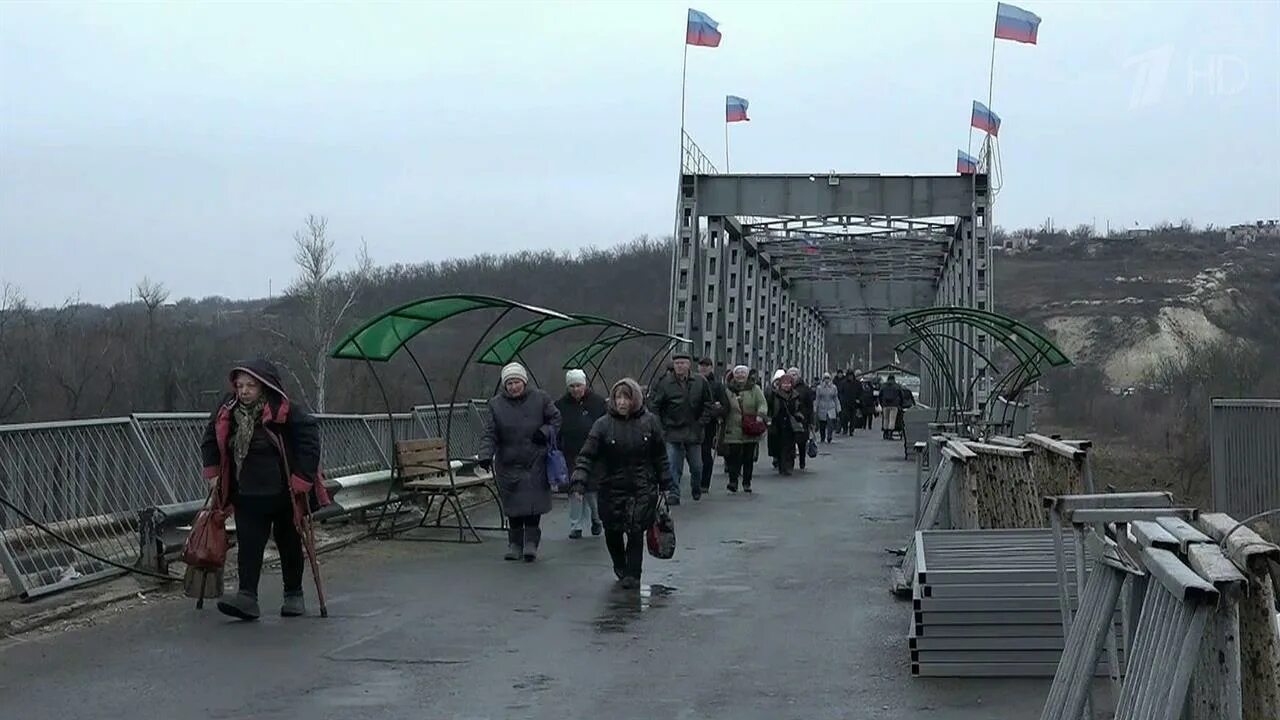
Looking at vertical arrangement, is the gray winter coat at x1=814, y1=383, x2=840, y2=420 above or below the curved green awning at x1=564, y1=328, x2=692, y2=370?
below

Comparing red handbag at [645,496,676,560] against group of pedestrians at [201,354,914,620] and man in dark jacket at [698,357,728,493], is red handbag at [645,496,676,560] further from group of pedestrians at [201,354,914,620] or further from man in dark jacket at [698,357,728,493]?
man in dark jacket at [698,357,728,493]

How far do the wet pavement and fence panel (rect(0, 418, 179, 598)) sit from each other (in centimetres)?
86

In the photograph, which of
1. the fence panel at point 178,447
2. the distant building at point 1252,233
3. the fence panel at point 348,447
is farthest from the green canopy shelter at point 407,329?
the distant building at point 1252,233

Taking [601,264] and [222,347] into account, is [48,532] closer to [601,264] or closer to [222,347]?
[222,347]

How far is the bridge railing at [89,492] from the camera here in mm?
10609

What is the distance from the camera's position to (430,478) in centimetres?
1552

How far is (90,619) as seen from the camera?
967 centimetres

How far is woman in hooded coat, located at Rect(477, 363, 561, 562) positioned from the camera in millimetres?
12945

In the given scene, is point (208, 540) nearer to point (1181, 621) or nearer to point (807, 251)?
point (1181, 621)

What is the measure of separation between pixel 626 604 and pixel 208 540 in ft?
9.13

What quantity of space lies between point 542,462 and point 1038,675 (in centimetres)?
589

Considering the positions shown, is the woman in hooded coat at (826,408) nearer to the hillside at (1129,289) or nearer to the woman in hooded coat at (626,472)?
the woman in hooded coat at (626,472)

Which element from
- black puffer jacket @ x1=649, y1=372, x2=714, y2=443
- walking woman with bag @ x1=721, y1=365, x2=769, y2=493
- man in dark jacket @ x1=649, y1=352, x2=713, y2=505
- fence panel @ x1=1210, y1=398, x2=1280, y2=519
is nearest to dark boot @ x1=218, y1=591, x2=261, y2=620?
fence panel @ x1=1210, y1=398, x2=1280, y2=519

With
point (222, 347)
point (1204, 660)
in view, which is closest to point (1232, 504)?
point (1204, 660)
